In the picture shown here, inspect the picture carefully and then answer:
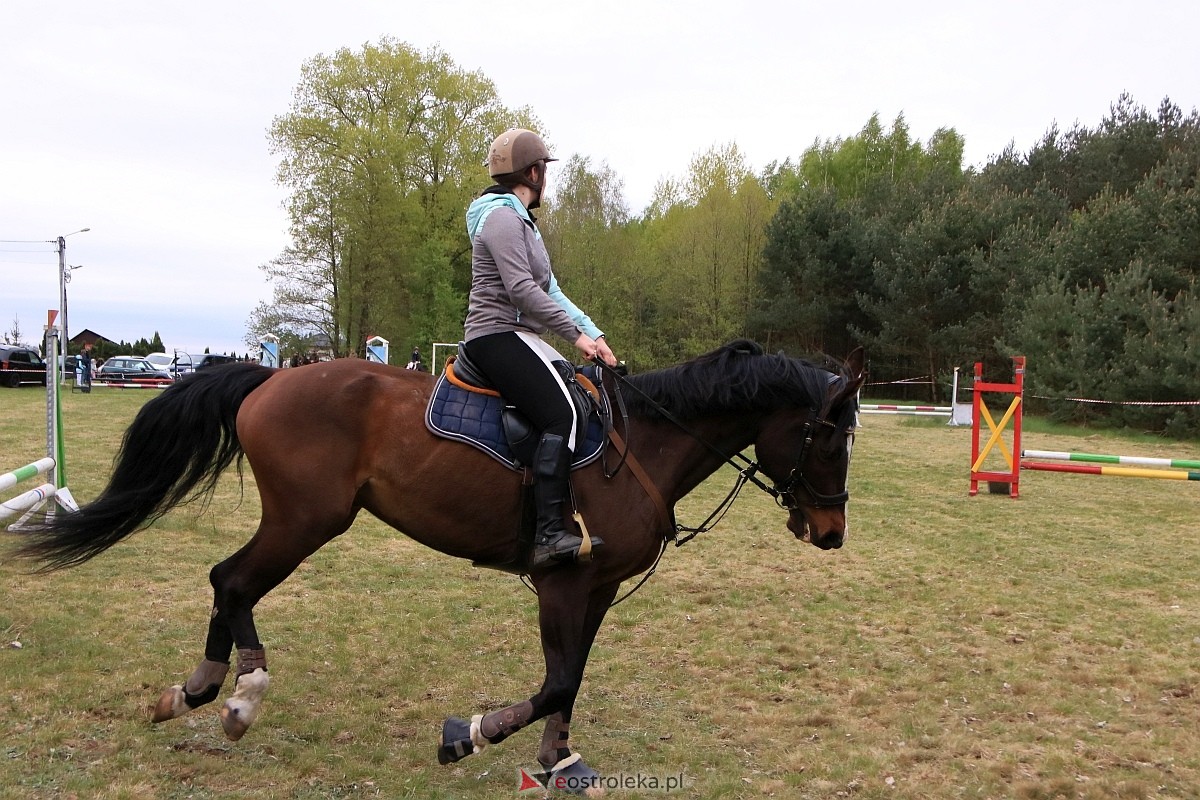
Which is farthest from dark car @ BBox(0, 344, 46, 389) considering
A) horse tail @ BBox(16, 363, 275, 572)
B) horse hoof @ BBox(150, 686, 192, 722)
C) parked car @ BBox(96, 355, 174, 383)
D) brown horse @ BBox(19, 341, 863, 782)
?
horse hoof @ BBox(150, 686, 192, 722)

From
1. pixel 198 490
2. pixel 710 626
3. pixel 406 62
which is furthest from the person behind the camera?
pixel 406 62

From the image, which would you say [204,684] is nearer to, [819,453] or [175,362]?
[819,453]

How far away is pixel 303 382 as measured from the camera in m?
4.22

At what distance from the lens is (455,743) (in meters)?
3.82

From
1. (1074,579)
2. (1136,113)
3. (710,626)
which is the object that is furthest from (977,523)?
(1136,113)

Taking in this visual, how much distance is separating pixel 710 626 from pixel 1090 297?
81.0 feet

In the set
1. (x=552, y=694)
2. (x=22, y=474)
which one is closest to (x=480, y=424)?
(x=552, y=694)

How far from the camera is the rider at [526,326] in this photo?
3.87 m

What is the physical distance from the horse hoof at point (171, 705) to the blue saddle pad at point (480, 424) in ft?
5.84

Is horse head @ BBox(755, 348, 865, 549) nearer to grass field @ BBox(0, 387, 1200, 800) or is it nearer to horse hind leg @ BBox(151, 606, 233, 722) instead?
grass field @ BBox(0, 387, 1200, 800)

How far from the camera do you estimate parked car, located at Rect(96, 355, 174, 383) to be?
134ft

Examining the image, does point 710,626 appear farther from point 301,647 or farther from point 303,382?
point 303,382

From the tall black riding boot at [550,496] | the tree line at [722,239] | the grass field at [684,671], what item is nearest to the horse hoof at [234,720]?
the grass field at [684,671]

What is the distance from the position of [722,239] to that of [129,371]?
100ft
